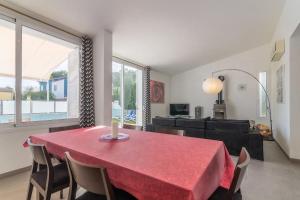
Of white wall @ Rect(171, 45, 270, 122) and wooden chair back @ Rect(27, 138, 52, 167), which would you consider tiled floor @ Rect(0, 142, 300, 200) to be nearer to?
wooden chair back @ Rect(27, 138, 52, 167)

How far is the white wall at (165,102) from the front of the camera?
Answer: 6.91 meters

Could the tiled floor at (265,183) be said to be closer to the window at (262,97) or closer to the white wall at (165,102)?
the window at (262,97)

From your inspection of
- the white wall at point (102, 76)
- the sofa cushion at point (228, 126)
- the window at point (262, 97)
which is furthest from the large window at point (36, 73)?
the window at point (262, 97)

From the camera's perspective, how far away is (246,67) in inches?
259

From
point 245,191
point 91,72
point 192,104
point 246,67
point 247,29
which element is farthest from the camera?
point 192,104

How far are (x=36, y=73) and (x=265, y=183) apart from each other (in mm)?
4172

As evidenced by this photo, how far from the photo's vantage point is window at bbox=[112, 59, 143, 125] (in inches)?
209

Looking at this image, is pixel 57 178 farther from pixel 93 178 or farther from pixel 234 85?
pixel 234 85

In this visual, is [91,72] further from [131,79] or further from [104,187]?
[104,187]

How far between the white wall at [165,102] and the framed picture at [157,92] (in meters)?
0.16

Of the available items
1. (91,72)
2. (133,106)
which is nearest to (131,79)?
(133,106)

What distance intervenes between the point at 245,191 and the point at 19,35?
13.2 ft

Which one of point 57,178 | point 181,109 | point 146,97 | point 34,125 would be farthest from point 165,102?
point 57,178

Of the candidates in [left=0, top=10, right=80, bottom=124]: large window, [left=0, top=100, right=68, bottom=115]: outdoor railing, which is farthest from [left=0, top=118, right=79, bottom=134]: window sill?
[left=0, top=100, right=68, bottom=115]: outdoor railing
